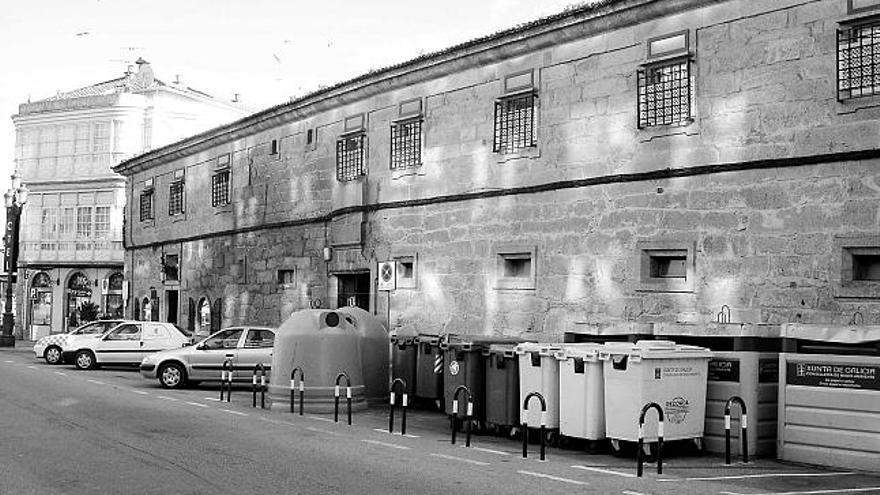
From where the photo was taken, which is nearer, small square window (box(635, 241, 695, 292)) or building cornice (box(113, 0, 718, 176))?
small square window (box(635, 241, 695, 292))

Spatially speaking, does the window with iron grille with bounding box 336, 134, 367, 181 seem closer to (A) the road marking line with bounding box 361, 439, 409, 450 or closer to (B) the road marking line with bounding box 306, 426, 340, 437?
(B) the road marking line with bounding box 306, 426, 340, 437

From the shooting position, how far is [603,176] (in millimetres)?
17109

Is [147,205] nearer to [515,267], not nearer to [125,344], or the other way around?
[125,344]

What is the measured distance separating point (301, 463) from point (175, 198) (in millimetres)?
25331

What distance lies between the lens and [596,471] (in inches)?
427

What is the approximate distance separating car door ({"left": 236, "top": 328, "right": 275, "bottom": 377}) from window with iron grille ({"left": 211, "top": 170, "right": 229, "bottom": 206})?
32.5ft

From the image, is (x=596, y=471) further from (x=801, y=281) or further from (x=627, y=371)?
(x=801, y=281)

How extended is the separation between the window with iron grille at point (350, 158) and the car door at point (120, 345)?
282 inches

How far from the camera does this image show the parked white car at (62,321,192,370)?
87.0 feet

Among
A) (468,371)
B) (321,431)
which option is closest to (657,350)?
(468,371)

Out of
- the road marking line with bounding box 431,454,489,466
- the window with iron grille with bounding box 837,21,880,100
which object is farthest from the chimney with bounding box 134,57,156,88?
the road marking line with bounding box 431,454,489,466

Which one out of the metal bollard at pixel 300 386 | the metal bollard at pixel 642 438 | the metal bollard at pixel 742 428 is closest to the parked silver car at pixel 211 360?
the metal bollard at pixel 300 386

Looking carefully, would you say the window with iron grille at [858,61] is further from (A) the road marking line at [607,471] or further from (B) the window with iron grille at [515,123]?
Result: (A) the road marking line at [607,471]

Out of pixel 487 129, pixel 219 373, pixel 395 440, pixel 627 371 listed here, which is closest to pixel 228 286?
pixel 219 373
